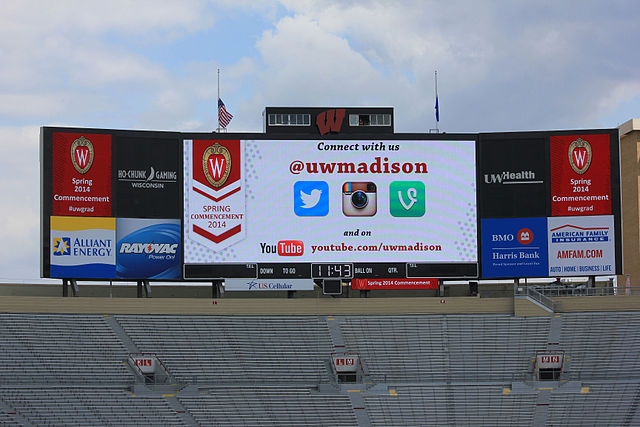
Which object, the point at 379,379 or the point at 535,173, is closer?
the point at 379,379

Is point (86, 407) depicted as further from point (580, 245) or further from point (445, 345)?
point (580, 245)

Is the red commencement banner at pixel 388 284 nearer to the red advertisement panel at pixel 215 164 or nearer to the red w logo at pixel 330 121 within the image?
the red w logo at pixel 330 121

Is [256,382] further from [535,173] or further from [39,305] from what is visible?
[535,173]

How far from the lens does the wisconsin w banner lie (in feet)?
190

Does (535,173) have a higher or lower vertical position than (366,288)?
higher

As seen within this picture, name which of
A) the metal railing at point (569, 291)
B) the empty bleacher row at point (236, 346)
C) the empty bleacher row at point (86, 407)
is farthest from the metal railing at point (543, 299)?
the empty bleacher row at point (86, 407)

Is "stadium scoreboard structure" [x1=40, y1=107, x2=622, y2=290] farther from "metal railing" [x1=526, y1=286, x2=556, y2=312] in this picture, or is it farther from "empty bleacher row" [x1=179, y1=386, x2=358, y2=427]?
"empty bleacher row" [x1=179, y1=386, x2=358, y2=427]

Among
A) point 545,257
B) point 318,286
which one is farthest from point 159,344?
point 545,257

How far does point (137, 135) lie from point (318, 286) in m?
11.1

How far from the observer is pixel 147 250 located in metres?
57.3

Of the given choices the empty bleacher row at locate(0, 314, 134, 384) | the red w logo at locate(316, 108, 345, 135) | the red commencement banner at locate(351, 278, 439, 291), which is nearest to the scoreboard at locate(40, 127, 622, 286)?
the red commencement banner at locate(351, 278, 439, 291)

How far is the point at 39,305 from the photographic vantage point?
5600 centimetres

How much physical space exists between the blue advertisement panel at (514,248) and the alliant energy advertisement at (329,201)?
2.78 feet

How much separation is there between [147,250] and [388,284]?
11.2m
